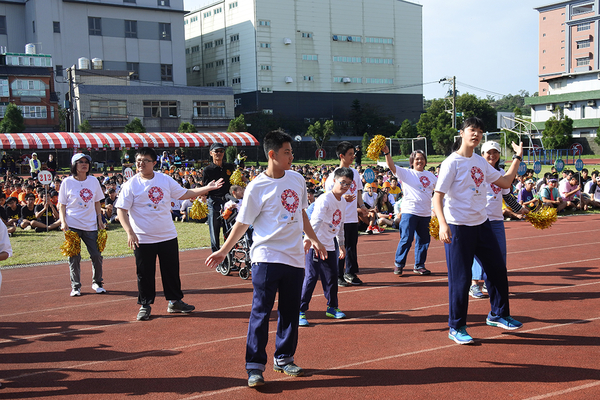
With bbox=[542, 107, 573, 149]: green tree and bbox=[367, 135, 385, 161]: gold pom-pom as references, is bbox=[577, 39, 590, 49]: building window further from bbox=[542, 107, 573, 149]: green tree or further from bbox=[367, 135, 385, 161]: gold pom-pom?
bbox=[367, 135, 385, 161]: gold pom-pom

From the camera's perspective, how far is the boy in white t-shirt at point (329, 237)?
21.7 feet

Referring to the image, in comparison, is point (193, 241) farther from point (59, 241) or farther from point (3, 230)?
point (3, 230)

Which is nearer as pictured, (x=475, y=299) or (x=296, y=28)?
(x=475, y=299)

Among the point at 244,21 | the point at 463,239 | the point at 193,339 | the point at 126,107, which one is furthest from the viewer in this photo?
the point at 244,21

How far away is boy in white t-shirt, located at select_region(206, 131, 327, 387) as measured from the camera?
15.4ft

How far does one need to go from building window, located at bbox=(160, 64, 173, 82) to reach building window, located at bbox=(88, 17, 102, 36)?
352 inches

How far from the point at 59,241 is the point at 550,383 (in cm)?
1304

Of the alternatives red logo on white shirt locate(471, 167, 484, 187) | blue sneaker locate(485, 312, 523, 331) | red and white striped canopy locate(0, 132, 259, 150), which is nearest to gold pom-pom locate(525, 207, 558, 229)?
blue sneaker locate(485, 312, 523, 331)

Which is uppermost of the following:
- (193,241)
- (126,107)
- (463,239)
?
(126,107)

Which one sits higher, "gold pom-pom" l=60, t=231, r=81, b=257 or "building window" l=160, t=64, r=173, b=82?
"building window" l=160, t=64, r=173, b=82

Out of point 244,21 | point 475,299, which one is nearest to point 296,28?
point 244,21

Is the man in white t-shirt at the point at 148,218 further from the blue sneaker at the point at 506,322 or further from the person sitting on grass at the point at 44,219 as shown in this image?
the person sitting on grass at the point at 44,219

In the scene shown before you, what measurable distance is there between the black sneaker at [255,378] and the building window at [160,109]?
2490 inches

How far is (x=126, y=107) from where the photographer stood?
206 ft
